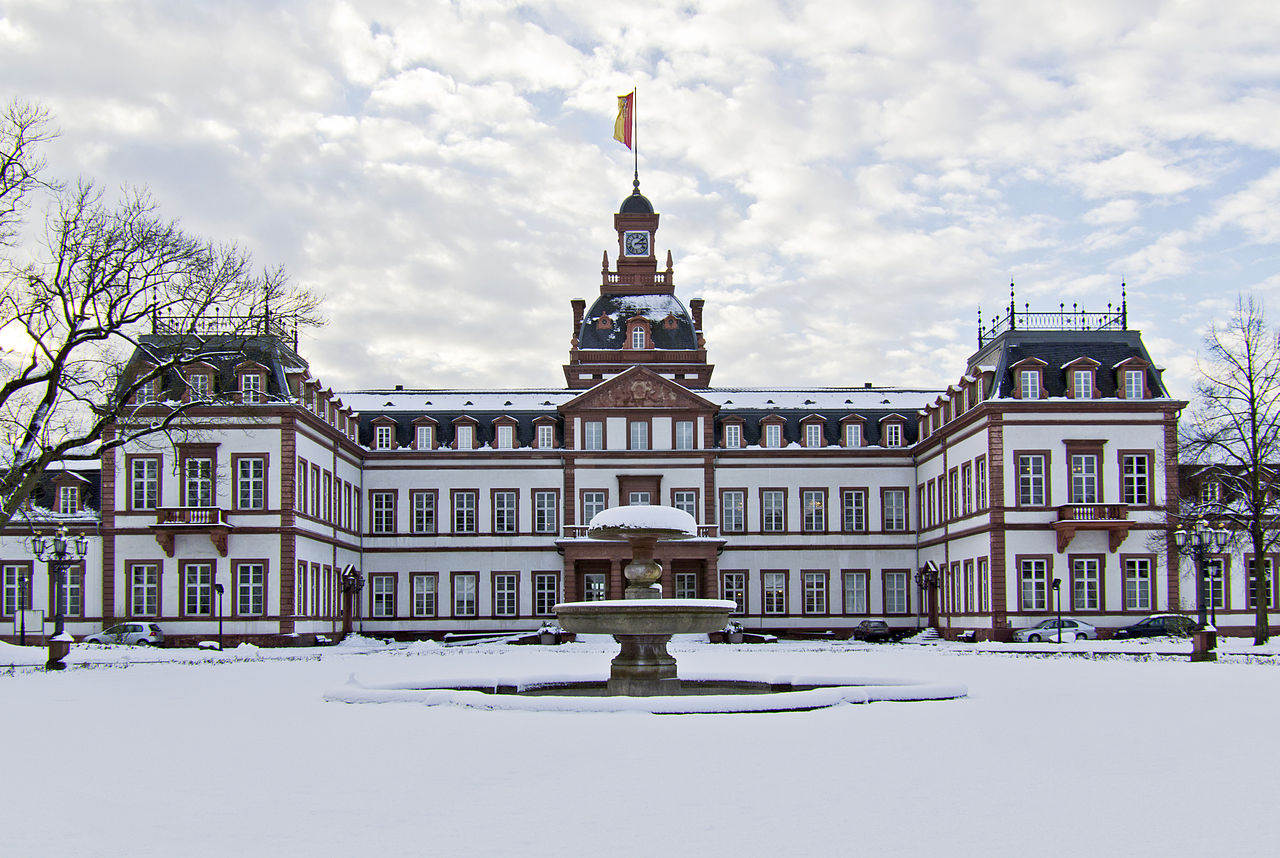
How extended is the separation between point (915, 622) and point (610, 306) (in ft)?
82.9

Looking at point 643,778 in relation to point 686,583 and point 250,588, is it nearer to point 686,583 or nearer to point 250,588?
point 250,588

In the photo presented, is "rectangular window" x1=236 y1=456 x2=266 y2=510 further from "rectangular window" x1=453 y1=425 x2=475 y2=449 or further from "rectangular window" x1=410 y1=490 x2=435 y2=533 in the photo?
"rectangular window" x1=453 y1=425 x2=475 y2=449

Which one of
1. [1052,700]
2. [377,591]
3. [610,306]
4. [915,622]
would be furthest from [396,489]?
[1052,700]

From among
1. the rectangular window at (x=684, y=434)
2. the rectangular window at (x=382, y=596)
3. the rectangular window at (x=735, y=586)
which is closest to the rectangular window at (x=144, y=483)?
the rectangular window at (x=382, y=596)

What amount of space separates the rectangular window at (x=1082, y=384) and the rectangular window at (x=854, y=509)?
14.8 meters

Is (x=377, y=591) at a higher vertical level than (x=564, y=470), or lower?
lower

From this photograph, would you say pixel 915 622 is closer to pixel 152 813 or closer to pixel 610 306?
pixel 610 306

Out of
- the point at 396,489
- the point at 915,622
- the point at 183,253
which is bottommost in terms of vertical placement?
the point at 915,622

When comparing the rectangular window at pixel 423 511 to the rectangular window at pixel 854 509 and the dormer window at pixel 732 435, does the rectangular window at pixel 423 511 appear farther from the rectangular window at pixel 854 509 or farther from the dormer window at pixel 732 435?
the rectangular window at pixel 854 509

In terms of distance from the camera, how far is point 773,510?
6419cm

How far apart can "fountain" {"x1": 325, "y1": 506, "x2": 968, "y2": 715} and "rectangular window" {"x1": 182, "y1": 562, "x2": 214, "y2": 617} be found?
2818 centimetres

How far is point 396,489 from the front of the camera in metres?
63.9

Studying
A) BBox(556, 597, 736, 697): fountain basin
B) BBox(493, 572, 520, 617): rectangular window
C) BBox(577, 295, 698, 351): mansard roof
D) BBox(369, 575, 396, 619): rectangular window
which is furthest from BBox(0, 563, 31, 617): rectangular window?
BBox(556, 597, 736, 697): fountain basin

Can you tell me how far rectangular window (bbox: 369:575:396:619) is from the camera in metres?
63.0
